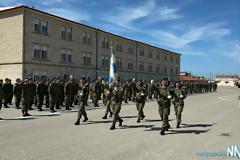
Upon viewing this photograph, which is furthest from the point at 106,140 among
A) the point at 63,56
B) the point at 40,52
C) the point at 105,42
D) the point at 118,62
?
the point at 118,62

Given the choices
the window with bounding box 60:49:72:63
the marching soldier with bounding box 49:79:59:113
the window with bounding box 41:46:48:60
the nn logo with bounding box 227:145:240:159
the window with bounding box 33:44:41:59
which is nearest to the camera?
the nn logo with bounding box 227:145:240:159

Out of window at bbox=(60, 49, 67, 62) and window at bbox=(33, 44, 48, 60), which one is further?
window at bbox=(60, 49, 67, 62)

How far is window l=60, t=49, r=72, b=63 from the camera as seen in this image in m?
42.1

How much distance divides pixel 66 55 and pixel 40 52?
5157 millimetres

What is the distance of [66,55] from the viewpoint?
42.9 m

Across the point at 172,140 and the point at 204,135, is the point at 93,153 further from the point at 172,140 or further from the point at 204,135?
the point at 204,135

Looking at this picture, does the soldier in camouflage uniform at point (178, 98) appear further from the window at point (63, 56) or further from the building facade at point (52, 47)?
the window at point (63, 56)

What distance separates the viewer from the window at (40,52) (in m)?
37.4

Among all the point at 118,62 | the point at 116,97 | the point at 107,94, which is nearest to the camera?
the point at 116,97

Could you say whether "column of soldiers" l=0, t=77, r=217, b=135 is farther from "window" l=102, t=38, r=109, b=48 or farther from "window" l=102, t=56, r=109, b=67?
"window" l=102, t=38, r=109, b=48

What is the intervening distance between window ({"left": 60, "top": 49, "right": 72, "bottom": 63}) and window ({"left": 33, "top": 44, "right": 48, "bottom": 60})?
3037 mm

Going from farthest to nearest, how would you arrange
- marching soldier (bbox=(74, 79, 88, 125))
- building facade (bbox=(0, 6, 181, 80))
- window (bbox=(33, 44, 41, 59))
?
window (bbox=(33, 44, 41, 59)) < building facade (bbox=(0, 6, 181, 80)) < marching soldier (bbox=(74, 79, 88, 125))

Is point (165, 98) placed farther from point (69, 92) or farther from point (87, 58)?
point (87, 58)

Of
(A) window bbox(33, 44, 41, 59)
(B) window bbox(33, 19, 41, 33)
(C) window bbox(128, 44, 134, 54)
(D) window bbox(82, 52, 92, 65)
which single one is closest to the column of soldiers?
(A) window bbox(33, 44, 41, 59)
